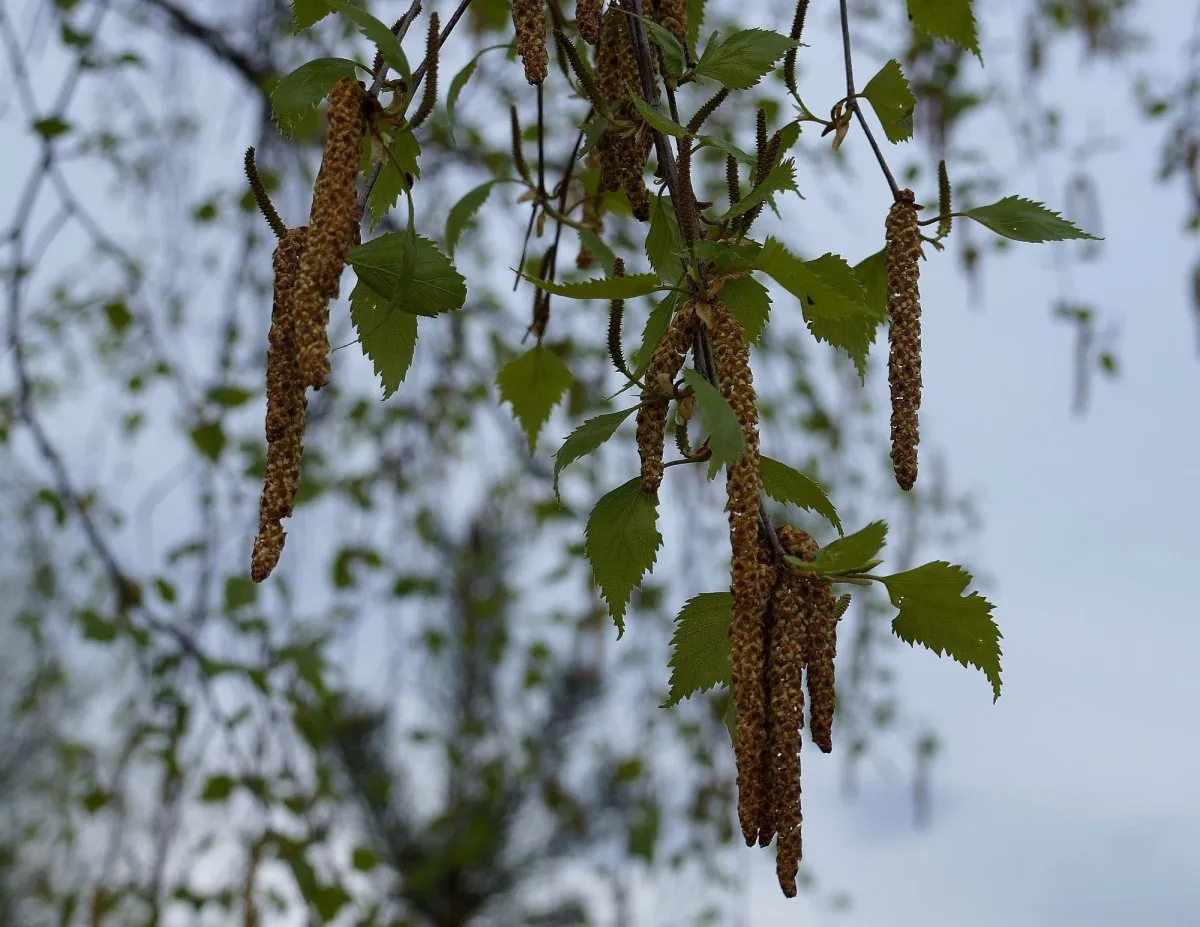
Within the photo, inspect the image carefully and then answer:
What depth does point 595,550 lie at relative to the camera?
0.90 m

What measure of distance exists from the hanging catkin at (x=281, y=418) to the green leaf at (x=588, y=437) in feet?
0.59

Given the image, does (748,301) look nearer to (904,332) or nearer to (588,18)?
(904,332)

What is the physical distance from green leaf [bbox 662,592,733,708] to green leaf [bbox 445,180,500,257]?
51 cm

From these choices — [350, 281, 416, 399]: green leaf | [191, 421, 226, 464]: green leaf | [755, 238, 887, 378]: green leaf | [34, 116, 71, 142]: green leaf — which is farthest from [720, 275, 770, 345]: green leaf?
[191, 421, 226, 464]: green leaf

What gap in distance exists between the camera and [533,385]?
1189 millimetres

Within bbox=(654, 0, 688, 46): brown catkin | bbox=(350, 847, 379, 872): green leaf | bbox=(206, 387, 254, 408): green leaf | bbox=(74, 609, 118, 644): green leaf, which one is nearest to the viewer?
bbox=(654, 0, 688, 46): brown catkin

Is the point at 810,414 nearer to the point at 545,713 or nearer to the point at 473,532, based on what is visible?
the point at 473,532

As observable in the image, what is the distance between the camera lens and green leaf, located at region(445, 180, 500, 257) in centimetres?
125

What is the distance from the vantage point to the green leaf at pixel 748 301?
865 millimetres

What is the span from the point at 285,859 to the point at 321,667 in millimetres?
459

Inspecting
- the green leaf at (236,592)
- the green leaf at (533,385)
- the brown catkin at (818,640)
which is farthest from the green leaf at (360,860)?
the brown catkin at (818,640)

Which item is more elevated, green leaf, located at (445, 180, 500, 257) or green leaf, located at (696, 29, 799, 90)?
green leaf, located at (445, 180, 500, 257)

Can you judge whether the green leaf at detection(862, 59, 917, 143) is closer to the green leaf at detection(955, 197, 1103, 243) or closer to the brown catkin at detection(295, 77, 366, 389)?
the green leaf at detection(955, 197, 1103, 243)

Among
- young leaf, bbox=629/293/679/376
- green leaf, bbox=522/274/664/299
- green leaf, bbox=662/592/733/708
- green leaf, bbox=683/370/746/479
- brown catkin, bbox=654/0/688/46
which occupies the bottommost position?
green leaf, bbox=662/592/733/708
